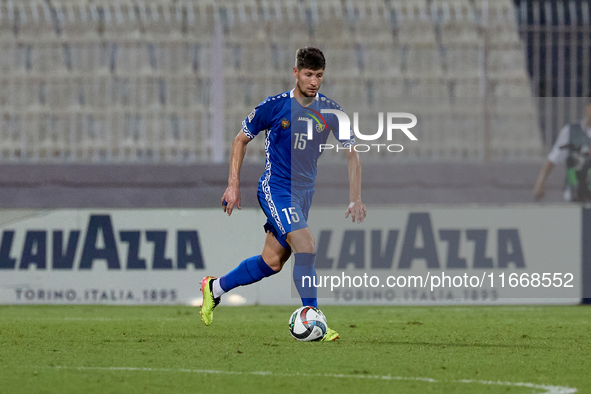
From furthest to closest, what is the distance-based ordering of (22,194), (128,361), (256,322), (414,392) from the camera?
(22,194) < (256,322) < (128,361) < (414,392)

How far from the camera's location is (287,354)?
5.35 m

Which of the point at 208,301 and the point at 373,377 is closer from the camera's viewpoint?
the point at 373,377

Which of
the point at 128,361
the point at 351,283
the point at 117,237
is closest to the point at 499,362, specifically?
the point at 128,361

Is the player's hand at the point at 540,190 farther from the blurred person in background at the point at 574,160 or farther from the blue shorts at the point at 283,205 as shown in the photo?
the blue shorts at the point at 283,205

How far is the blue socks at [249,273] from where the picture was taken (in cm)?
625

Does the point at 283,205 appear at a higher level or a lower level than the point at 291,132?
lower

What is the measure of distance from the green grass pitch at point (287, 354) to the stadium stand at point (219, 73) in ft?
9.18

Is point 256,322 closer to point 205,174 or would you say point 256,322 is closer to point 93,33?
point 205,174

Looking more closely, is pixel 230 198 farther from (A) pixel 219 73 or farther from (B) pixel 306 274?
(A) pixel 219 73

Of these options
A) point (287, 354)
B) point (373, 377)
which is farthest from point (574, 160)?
point (373, 377)

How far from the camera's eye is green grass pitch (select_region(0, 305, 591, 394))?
4.25 metres

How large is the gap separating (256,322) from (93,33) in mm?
4967

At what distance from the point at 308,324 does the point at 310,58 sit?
1652 millimetres

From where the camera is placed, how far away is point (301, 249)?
19.3 feet
